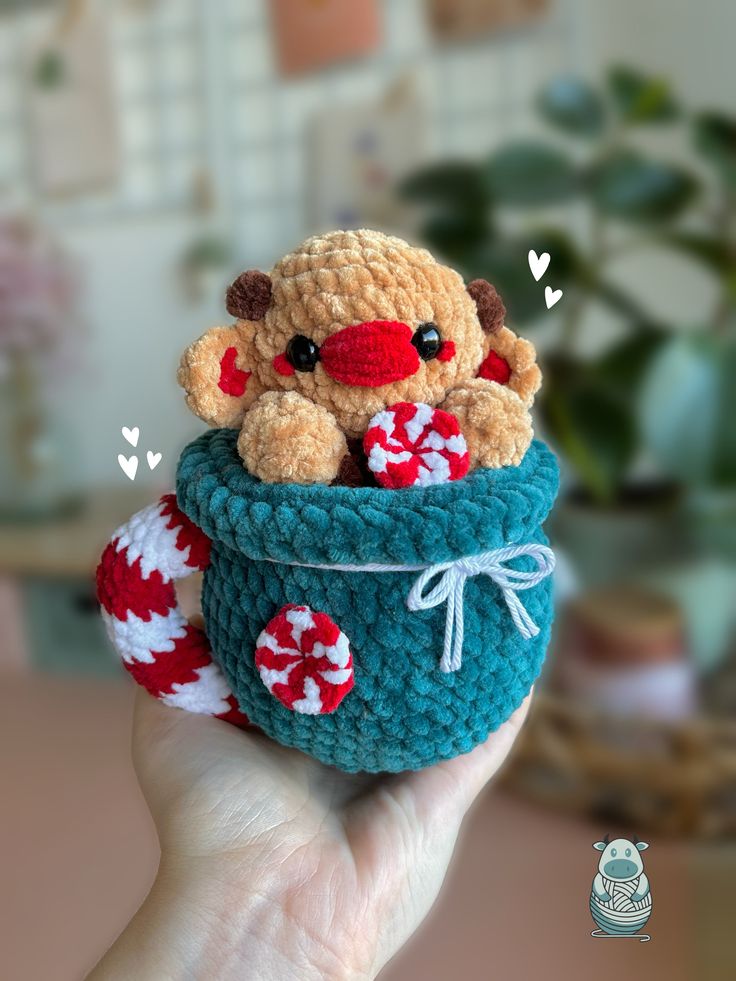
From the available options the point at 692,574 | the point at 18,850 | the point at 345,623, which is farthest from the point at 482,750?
the point at 18,850

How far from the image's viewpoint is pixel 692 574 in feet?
3.50

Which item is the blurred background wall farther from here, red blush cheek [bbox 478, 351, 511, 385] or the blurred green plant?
red blush cheek [bbox 478, 351, 511, 385]

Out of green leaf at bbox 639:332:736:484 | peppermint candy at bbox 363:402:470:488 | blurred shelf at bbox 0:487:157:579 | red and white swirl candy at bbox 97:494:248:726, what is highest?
peppermint candy at bbox 363:402:470:488

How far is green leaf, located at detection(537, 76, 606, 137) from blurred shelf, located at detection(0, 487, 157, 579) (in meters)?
0.86

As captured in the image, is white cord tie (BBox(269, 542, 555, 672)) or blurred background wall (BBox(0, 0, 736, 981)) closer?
white cord tie (BBox(269, 542, 555, 672))

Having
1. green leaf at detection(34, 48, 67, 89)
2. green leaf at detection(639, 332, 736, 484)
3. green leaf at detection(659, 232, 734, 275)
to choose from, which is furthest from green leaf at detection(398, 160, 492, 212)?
green leaf at detection(34, 48, 67, 89)

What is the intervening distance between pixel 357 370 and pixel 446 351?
5 cm

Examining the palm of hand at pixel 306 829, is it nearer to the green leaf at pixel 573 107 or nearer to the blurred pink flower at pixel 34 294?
the green leaf at pixel 573 107

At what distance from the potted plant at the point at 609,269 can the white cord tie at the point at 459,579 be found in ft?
2.10

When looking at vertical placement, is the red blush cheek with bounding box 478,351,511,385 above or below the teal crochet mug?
above

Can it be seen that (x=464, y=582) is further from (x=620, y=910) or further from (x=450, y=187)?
→ (x=450, y=187)

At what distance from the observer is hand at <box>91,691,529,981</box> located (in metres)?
0.49

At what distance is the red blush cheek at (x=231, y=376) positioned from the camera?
474 millimetres

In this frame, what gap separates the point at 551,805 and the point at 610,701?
0.46 ft
